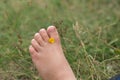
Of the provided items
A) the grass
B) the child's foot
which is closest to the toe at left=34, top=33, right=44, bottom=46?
the child's foot

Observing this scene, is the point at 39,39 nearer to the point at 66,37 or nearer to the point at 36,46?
the point at 36,46

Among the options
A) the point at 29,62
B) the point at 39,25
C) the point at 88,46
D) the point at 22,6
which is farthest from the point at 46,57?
the point at 22,6

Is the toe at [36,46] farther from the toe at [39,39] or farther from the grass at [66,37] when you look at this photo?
the grass at [66,37]

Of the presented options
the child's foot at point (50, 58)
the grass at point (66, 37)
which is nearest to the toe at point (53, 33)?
the child's foot at point (50, 58)

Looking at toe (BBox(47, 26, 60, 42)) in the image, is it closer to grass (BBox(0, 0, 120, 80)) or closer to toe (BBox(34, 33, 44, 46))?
toe (BBox(34, 33, 44, 46))

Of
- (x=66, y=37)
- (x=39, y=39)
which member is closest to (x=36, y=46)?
(x=39, y=39)

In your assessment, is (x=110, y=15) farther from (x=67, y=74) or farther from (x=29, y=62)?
(x=67, y=74)
